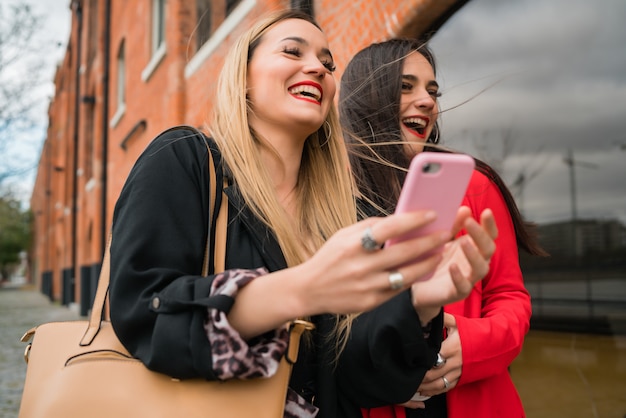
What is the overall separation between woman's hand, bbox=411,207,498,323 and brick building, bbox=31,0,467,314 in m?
1.38

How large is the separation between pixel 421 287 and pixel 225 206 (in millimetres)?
466

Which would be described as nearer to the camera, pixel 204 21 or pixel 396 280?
pixel 396 280

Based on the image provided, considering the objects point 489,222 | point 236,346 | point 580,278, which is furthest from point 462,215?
point 580,278

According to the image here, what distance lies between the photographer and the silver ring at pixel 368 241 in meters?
0.83

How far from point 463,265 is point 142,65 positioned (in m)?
10.1

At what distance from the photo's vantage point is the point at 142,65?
10.2m

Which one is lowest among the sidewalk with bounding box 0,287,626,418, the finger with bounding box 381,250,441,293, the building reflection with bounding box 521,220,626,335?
the sidewalk with bounding box 0,287,626,418

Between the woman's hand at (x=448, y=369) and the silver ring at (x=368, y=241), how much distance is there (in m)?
0.80

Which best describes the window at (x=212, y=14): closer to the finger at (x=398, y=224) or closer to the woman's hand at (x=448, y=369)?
the woman's hand at (x=448, y=369)

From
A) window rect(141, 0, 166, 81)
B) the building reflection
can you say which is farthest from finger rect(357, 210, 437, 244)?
window rect(141, 0, 166, 81)

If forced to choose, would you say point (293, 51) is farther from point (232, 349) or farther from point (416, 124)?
point (232, 349)

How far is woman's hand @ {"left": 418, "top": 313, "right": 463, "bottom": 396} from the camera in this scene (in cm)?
153

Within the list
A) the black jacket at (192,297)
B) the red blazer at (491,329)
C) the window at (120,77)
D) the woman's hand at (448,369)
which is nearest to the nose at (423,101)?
the red blazer at (491,329)

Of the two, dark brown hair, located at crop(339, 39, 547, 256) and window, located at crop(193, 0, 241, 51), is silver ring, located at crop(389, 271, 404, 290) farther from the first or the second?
window, located at crop(193, 0, 241, 51)
